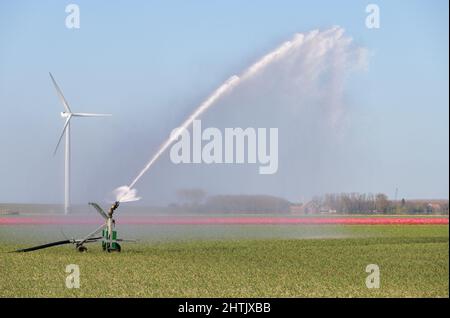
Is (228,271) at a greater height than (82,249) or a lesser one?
lesser

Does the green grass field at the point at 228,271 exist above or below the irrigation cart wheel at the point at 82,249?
below

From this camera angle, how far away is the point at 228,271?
25.7 m

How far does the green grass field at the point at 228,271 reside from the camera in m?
20.6

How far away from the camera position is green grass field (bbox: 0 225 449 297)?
20625mm

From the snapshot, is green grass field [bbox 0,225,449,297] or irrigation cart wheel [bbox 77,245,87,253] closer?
green grass field [bbox 0,225,449,297]

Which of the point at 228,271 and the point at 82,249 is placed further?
the point at 82,249

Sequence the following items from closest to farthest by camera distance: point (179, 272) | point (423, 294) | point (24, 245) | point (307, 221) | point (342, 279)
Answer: point (423, 294) < point (342, 279) < point (179, 272) < point (24, 245) < point (307, 221)

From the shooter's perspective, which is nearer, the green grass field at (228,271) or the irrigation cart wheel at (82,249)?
the green grass field at (228,271)

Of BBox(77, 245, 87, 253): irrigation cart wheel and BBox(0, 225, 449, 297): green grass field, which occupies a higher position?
BBox(77, 245, 87, 253): irrigation cart wheel
